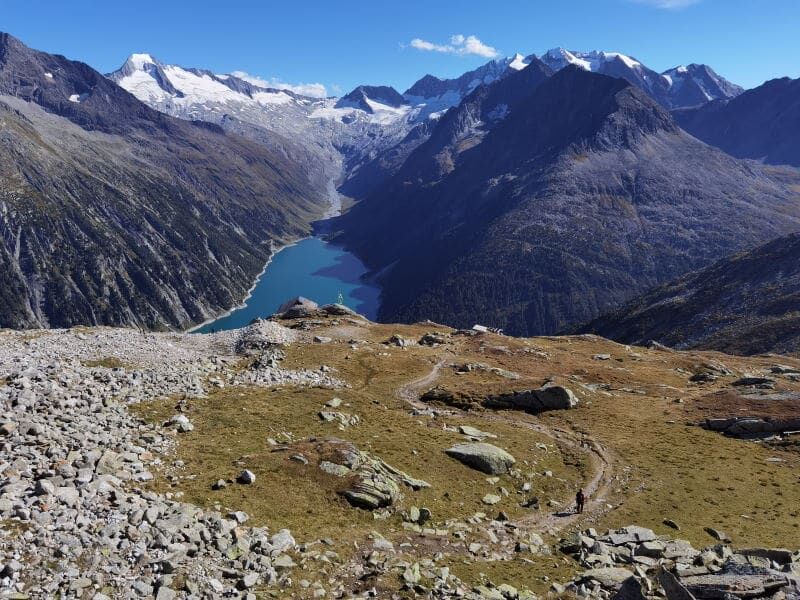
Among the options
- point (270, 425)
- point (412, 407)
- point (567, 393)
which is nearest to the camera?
point (270, 425)

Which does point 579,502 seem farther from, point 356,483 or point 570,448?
point 356,483

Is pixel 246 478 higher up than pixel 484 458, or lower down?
higher up

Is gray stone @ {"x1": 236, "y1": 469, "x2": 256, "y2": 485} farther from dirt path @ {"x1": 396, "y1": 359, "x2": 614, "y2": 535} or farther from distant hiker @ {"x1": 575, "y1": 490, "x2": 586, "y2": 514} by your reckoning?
distant hiker @ {"x1": 575, "y1": 490, "x2": 586, "y2": 514}

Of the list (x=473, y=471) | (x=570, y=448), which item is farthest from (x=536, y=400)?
(x=473, y=471)

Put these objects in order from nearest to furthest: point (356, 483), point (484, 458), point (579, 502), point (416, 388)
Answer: point (356, 483)
point (579, 502)
point (484, 458)
point (416, 388)

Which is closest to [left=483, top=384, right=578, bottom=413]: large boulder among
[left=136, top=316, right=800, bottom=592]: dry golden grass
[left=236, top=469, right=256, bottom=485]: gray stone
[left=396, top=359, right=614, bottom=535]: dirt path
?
[left=136, top=316, right=800, bottom=592]: dry golden grass

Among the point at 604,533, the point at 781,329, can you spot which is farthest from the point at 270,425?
the point at 781,329

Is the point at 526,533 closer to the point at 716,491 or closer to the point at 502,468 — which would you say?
the point at 502,468
